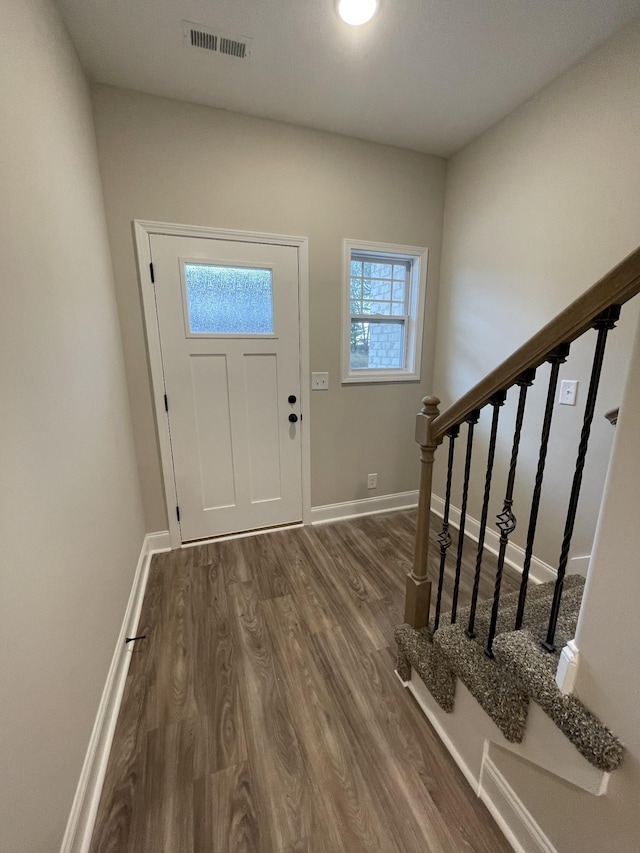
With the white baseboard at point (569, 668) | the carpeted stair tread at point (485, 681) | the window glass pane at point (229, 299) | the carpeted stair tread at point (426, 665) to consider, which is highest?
the window glass pane at point (229, 299)

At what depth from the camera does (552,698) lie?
84 centimetres

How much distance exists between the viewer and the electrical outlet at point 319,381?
2566 mm

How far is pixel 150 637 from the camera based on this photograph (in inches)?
66.9

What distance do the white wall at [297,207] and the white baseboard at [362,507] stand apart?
78 millimetres

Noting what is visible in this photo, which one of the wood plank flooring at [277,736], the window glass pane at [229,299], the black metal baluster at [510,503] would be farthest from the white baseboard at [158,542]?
the black metal baluster at [510,503]

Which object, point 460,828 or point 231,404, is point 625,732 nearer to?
point 460,828

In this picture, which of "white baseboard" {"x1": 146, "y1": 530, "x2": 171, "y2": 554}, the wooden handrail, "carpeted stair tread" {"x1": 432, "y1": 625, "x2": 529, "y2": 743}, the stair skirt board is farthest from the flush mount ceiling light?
"white baseboard" {"x1": 146, "y1": 530, "x2": 171, "y2": 554}

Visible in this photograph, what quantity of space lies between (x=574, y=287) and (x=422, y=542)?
1.60m

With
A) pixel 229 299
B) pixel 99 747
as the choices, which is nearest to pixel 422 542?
pixel 99 747

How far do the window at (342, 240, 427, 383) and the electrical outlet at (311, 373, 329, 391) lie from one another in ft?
0.50

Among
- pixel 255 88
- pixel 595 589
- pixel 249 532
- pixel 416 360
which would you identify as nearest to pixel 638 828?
pixel 595 589

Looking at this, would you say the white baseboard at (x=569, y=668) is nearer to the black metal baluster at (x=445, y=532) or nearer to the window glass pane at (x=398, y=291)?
the black metal baluster at (x=445, y=532)

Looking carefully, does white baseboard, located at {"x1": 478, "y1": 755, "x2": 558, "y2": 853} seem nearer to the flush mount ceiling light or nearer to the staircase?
the staircase

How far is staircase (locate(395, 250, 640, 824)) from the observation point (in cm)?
77
